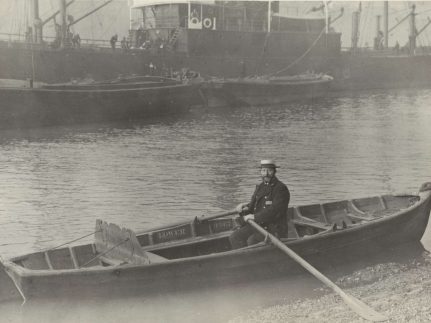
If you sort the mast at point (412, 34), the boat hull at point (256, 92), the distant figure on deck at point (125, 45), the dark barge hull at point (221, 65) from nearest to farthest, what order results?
1. the dark barge hull at point (221, 65)
2. the boat hull at point (256, 92)
3. the distant figure on deck at point (125, 45)
4. the mast at point (412, 34)

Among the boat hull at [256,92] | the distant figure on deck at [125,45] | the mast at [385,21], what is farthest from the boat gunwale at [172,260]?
the mast at [385,21]

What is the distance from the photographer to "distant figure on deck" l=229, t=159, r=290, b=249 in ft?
30.1

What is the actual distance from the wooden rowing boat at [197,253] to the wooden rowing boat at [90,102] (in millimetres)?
20447

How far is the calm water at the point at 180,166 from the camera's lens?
14.0 m

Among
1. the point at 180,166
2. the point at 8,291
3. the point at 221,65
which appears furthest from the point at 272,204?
the point at 221,65

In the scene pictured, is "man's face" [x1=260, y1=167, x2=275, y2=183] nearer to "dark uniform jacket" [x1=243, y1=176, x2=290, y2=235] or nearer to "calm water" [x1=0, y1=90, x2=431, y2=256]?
"dark uniform jacket" [x1=243, y1=176, x2=290, y2=235]

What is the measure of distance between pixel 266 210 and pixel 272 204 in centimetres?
13

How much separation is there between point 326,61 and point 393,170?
3626cm

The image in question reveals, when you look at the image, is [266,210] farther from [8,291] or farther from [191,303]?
[8,291]

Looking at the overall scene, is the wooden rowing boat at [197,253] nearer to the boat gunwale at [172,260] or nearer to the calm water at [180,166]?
the boat gunwale at [172,260]

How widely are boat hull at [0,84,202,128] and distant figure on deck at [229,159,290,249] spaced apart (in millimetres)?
21338

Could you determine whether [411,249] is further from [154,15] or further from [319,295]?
[154,15]

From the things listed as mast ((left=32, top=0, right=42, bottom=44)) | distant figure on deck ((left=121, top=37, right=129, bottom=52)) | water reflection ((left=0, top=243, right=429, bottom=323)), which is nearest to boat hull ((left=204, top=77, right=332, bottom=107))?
distant figure on deck ((left=121, top=37, right=129, bottom=52))

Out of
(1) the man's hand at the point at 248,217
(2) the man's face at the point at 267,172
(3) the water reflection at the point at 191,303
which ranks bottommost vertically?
(3) the water reflection at the point at 191,303
